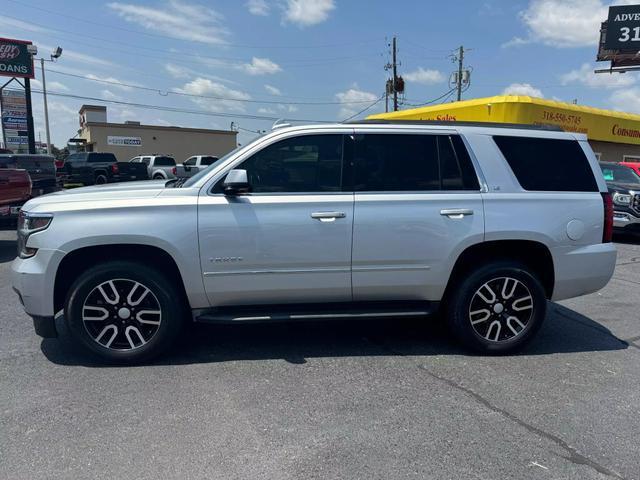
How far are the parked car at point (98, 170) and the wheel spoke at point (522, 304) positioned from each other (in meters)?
24.0

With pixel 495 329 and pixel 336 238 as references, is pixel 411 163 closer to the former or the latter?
pixel 336 238

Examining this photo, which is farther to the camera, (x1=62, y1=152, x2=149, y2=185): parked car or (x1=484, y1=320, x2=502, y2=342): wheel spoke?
(x1=62, y1=152, x2=149, y2=185): parked car

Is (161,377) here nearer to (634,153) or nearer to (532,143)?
(532,143)

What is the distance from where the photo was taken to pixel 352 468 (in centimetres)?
277

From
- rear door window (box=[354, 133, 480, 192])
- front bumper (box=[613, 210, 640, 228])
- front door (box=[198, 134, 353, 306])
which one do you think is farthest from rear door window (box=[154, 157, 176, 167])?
rear door window (box=[354, 133, 480, 192])

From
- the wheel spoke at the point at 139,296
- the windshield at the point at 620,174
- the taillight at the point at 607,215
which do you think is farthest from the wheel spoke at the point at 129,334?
the windshield at the point at 620,174

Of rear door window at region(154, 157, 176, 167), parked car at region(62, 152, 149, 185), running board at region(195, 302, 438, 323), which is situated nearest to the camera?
running board at region(195, 302, 438, 323)

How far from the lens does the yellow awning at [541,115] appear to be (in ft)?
46.8

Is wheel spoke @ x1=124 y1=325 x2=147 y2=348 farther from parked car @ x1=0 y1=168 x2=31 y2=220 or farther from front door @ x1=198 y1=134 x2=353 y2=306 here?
parked car @ x1=0 y1=168 x2=31 y2=220

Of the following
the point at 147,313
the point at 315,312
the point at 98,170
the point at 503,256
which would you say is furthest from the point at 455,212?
the point at 98,170

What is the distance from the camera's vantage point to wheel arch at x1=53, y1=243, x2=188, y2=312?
3.98m

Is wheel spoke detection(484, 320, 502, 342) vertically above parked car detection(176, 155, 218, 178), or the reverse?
parked car detection(176, 155, 218, 178)

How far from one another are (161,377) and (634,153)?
2395 centimetres

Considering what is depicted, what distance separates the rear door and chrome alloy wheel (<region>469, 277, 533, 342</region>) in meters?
0.41
